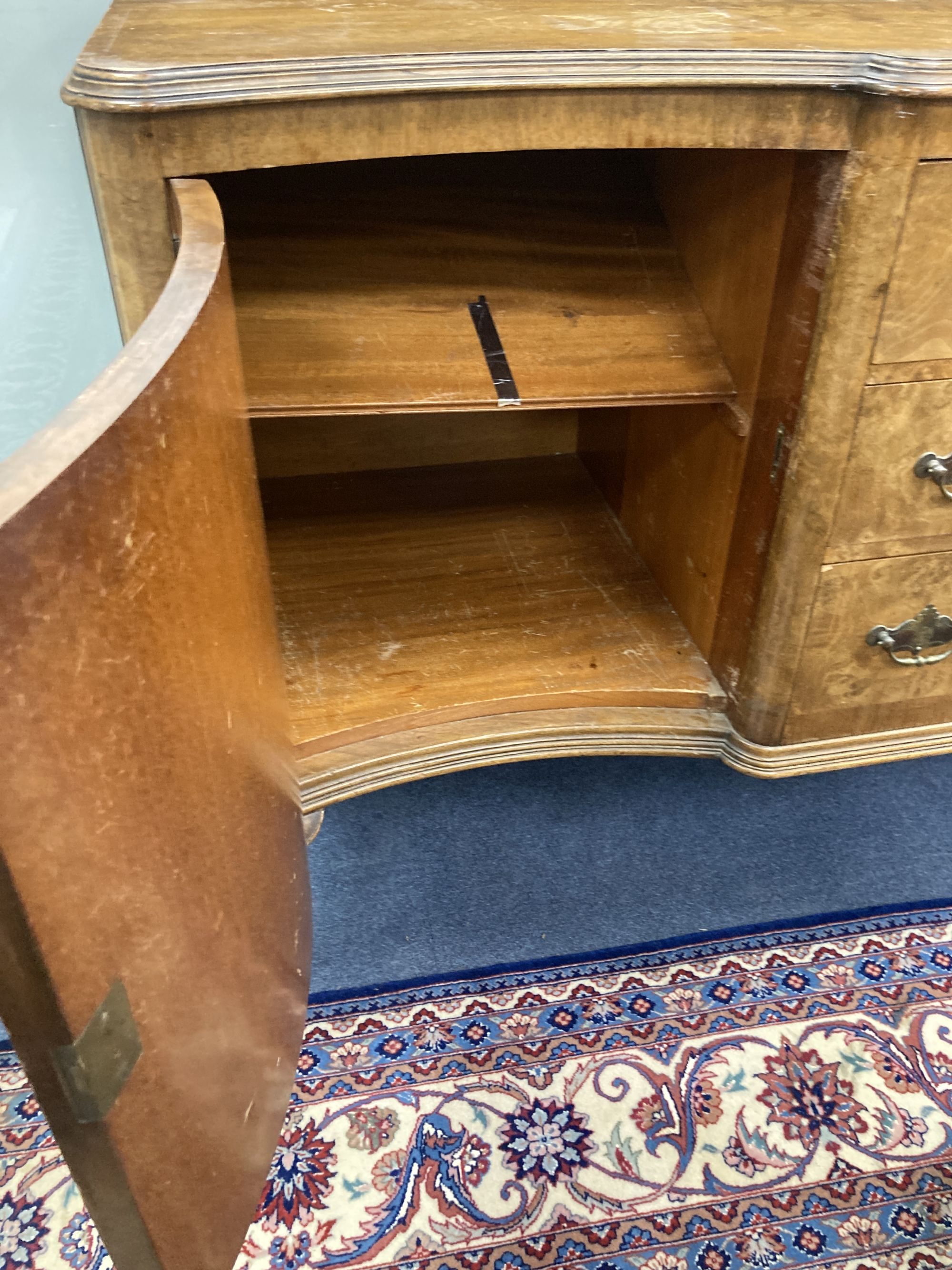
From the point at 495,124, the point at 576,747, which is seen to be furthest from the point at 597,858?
the point at 495,124

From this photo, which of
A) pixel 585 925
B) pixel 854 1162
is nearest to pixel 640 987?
pixel 585 925

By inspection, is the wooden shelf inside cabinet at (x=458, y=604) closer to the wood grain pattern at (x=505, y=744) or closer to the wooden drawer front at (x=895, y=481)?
the wood grain pattern at (x=505, y=744)

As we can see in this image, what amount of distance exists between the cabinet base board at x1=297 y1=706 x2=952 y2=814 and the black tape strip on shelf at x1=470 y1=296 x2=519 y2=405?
267mm

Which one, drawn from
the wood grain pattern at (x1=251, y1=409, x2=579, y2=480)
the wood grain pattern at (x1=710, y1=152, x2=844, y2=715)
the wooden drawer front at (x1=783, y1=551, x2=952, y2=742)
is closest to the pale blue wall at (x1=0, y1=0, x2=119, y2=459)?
the wood grain pattern at (x1=251, y1=409, x2=579, y2=480)

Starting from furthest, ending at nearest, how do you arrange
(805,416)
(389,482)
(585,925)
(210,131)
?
1. (389,482)
2. (585,925)
3. (805,416)
4. (210,131)

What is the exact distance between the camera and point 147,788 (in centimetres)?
35

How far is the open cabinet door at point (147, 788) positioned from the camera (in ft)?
0.95

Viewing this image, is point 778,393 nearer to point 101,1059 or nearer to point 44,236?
point 101,1059

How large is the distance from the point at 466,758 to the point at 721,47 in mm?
528

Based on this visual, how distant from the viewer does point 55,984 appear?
1.00 ft

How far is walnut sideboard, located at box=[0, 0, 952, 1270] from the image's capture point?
0.33m

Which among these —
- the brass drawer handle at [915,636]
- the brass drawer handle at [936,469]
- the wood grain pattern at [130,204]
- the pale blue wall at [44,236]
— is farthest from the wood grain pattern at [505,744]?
the pale blue wall at [44,236]

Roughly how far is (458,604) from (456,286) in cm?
28

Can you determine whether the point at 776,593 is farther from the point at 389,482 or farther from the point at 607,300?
the point at 389,482
